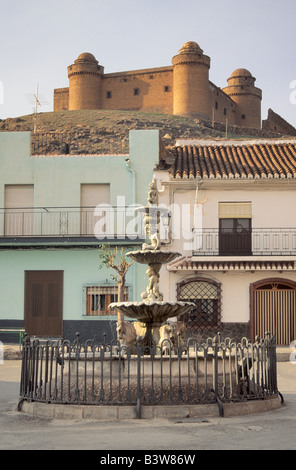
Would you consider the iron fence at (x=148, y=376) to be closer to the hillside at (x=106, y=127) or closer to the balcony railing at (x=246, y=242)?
the balcony railing at (x=246, y=242)

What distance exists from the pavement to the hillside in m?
51.3

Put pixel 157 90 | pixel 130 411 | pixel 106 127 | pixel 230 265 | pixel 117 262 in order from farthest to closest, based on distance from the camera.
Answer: pixel 157 90, pixel 106 127, pixel 117 262, pixel 230 265, pixel 130 411

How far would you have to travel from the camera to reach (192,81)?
245 ft

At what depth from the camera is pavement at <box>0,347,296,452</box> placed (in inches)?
287

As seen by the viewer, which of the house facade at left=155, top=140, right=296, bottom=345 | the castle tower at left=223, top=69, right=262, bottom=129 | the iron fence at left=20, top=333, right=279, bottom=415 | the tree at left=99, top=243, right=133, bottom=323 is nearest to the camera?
the iron fence at left=20, top=333, right=279, bottom=415

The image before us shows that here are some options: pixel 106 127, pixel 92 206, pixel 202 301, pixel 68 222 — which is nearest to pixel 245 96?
pixel 106 127

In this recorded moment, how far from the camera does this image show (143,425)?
339 inches

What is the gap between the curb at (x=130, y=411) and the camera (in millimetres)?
9078

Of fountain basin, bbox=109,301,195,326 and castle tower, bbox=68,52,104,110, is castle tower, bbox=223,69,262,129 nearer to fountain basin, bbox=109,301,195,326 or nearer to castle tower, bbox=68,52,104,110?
castle tower, bbox=68,52,104,110

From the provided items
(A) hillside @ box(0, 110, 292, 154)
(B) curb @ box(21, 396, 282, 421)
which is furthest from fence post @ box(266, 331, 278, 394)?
(A) hillside @ box(0, 110, 292, 154)

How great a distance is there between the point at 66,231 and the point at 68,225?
9.5 inches

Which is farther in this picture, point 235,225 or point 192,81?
point 192,81

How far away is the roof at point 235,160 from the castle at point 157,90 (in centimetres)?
4670

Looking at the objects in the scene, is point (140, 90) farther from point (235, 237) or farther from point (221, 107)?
point (235, 237)
